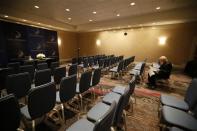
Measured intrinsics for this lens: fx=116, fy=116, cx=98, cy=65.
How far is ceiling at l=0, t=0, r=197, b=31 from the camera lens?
582 centimetres

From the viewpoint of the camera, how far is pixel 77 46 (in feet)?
47.3

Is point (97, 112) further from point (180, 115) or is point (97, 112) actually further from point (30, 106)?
point (180, 115)

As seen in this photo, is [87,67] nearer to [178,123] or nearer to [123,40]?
[178,123]

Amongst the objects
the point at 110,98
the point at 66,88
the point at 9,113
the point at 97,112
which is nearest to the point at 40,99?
the point at 9,113

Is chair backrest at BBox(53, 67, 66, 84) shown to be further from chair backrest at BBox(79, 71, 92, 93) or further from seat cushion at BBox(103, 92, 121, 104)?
seat cushion at BBox(103, 92, 121, 104)

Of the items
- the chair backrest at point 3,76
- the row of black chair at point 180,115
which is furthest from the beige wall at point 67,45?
the row of black chair at point 180,115

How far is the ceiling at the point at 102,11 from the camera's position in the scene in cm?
582

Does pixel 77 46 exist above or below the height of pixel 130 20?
below

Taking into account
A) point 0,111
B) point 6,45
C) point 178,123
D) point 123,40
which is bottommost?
point 178,123

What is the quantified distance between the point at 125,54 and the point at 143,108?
28.2ft

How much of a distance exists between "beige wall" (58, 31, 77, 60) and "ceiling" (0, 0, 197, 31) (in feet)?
5.13

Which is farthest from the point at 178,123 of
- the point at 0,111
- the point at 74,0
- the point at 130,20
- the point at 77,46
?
the point at 77,46

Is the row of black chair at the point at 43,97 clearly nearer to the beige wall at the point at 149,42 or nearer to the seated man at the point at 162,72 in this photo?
the seated man at the point at 162,72

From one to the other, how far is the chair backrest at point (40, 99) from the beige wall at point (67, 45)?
433 inches
